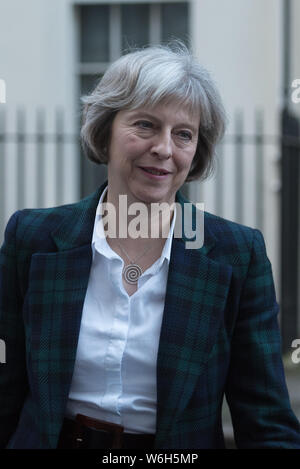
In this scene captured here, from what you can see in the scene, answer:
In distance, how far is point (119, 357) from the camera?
2.06m

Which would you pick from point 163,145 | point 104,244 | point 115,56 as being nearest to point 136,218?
point 104,244

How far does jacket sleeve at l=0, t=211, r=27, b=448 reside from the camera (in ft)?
7.12

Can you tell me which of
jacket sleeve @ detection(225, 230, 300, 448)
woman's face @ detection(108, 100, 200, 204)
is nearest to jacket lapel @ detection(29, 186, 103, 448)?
woman's face @ detection(108, 100, 200, 204)

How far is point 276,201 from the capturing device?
743cm

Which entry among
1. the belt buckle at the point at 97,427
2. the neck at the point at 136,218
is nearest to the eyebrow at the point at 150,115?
the neck at the point at 136,218

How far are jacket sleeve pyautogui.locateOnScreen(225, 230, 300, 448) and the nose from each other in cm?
40

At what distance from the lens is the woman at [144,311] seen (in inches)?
81.3

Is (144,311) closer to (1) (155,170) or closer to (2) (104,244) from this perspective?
(2) (104,244)

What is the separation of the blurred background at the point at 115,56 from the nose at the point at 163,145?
4.70 m

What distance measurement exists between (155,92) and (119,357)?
2.28ft
